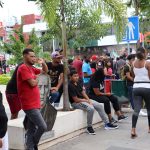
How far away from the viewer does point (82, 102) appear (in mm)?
7781

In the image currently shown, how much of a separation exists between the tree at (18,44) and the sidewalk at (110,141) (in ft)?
47.0

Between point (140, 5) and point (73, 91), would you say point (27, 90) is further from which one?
point (140, 5)

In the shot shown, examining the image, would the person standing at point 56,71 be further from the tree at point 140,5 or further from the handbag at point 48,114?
the tree at point 140,5

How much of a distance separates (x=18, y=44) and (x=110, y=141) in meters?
16.0

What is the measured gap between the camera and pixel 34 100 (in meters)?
5.62

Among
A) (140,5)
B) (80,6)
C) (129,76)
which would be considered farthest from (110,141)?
(140,5)

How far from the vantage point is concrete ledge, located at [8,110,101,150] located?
6.25m

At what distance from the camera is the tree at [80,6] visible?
26.4 feet

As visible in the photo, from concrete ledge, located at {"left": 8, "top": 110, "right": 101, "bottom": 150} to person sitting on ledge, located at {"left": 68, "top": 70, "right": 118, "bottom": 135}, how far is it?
15 centimetres

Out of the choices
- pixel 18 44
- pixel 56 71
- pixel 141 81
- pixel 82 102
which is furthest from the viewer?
pixel 18 44

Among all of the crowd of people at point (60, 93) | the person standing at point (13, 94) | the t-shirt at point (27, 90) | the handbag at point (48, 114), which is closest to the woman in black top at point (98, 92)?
the crowd of people at point (60, 93)

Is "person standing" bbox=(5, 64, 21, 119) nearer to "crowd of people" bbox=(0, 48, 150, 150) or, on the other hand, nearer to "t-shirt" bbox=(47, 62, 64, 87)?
"crowd of people" bbox=(0, 48, 150, 150)

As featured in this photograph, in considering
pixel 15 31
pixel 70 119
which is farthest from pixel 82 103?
pixel 15 31

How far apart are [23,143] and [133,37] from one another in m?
5.30
